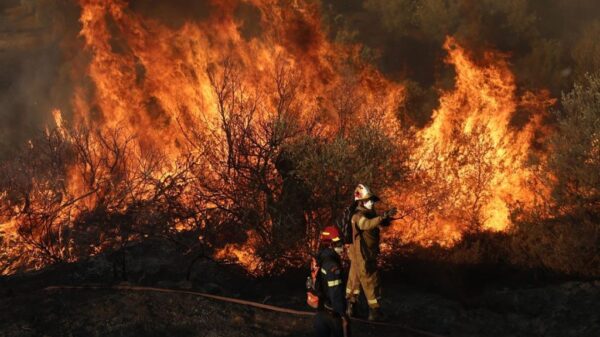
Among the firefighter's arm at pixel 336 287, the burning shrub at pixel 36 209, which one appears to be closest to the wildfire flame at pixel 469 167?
the firefighter's arm at pixel 336 287

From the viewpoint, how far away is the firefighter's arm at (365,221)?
327 inches

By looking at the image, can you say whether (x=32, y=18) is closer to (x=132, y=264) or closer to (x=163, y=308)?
(x=132, y=264)

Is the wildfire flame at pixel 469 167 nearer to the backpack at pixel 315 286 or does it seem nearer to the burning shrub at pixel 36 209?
the backpack at pixel 315 286

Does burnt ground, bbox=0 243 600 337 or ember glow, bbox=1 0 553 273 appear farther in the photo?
ember glow, bbox=1 0 553 273

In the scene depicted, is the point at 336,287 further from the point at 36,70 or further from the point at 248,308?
the point at 36,70

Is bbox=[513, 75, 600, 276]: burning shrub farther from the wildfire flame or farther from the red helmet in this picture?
the red helmet

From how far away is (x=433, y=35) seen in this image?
30.3m

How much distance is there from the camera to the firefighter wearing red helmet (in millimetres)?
6953

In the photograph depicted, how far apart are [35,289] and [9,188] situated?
175 inches

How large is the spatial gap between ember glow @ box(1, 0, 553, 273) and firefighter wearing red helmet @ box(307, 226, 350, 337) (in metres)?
5.30

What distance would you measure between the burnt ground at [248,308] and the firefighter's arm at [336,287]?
224cm

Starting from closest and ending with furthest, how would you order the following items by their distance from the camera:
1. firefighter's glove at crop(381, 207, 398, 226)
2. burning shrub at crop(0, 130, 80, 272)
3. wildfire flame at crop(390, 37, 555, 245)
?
1. firefighter's glove at crop(381, 207, 398, 226)
2. wildfire flame at crop(390, 37, 555, 245)
3. burning shrub at crop(0, 130, 80, 272)

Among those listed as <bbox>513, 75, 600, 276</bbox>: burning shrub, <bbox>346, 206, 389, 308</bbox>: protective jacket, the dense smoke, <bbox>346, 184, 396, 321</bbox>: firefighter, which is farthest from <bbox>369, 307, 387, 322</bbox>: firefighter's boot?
the dense smoke

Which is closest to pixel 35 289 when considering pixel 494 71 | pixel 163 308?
pixel 163 308
